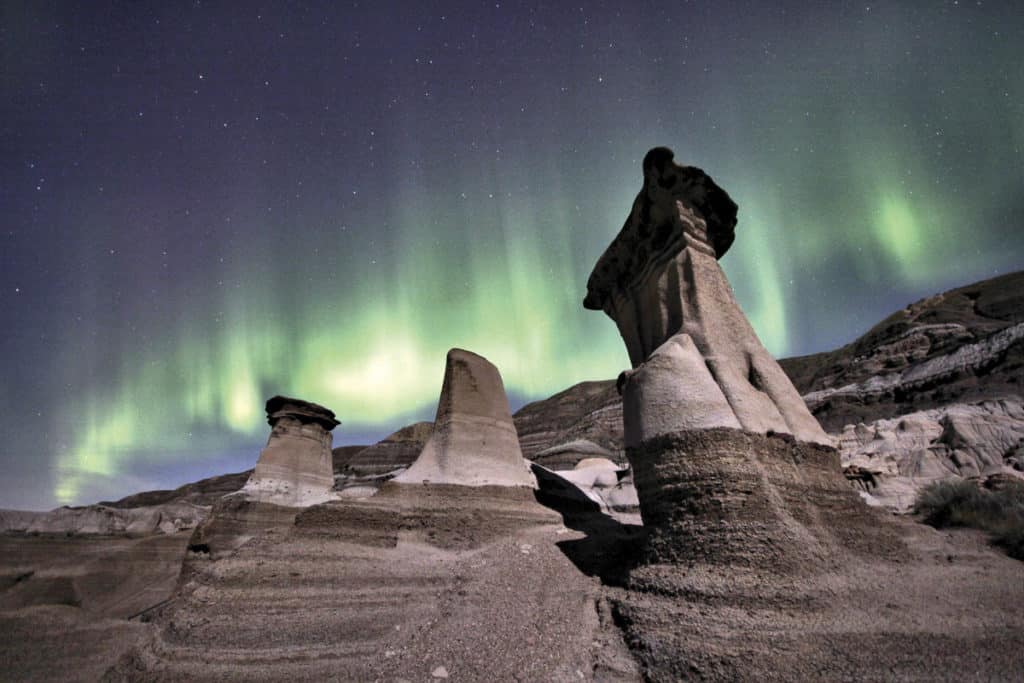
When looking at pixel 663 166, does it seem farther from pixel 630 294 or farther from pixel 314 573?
pixel 314 573

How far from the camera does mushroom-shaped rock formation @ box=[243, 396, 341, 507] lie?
1395 centimetres

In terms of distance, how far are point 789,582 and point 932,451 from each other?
16044mm

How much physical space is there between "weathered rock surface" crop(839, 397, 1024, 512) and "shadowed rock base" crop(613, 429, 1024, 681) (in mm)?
6913

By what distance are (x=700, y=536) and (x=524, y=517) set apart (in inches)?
164

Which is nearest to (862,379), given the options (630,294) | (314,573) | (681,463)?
(630,294)

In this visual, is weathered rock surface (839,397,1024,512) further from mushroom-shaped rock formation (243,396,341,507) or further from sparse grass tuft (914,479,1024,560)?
mushroom-shaped rock formation (243,396,341,507)

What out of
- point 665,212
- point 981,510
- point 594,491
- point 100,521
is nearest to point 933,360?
point 981,510

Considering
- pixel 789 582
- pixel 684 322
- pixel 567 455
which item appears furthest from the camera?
pixel 567 455

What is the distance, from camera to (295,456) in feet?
49.5

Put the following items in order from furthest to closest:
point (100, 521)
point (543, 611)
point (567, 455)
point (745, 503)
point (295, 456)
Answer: point (567, 455)
point (100, 521)
point (295, 456)
point (543, 611)
point (745, 503)

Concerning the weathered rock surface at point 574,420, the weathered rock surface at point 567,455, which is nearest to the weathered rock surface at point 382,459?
the weathered rock surface at point 574,420

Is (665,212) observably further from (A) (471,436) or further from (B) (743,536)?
(A) (471,436)

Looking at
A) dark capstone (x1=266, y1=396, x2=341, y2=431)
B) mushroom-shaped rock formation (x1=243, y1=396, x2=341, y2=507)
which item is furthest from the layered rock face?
dark capstone (x1=266, y1=396, x2=341, y2=431)

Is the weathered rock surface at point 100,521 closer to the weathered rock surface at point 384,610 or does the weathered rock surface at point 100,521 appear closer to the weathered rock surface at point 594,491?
the weathered rock surface at point 594,491
